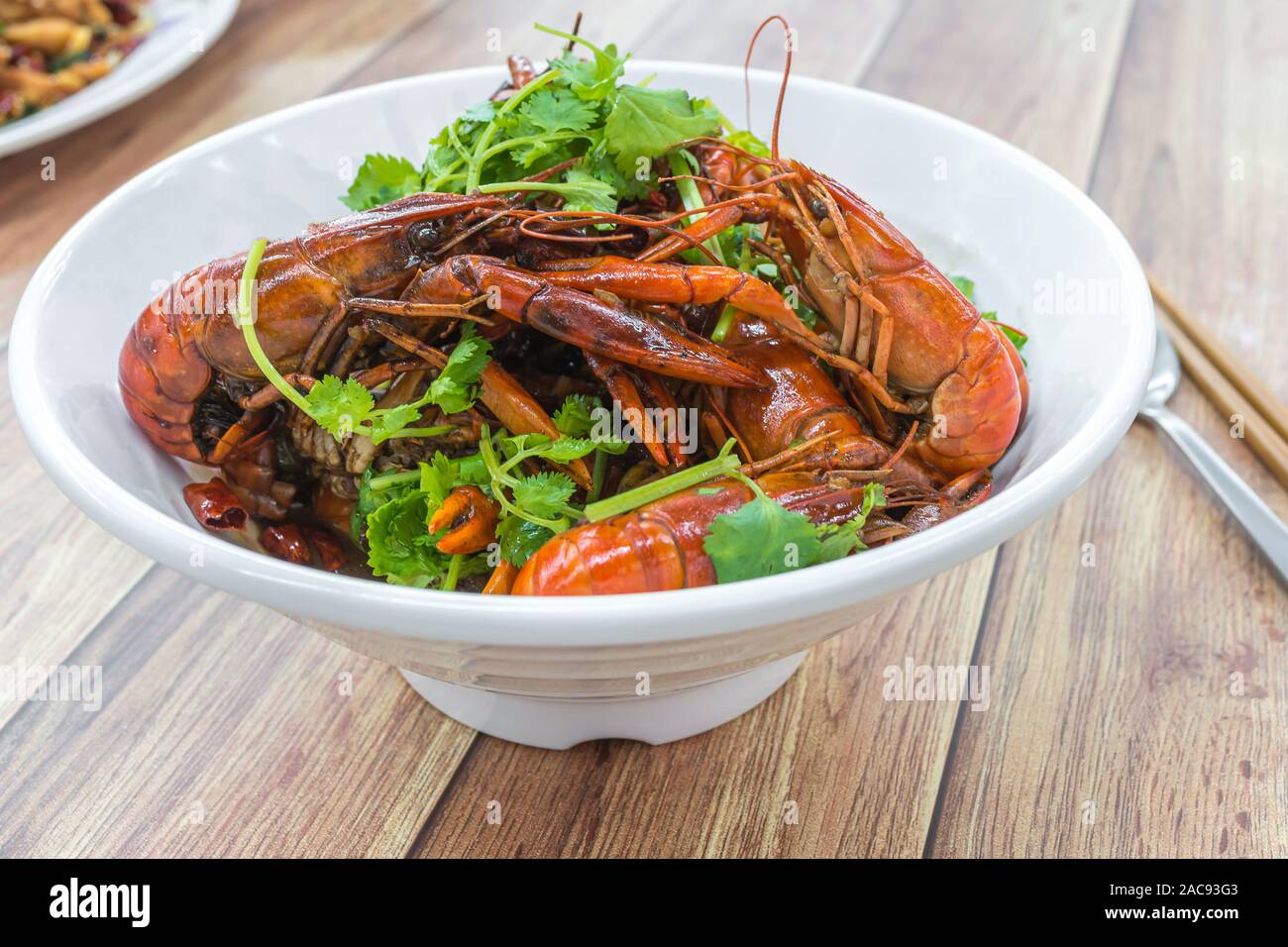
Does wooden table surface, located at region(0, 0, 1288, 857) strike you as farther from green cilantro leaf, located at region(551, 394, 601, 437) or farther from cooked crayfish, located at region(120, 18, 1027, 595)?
green cilantro leaf, located at region(551, 394, 601, 437)

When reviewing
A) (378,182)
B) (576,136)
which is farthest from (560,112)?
(378,182)

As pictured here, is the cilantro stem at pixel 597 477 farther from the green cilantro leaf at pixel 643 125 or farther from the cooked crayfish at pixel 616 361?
the green cilantro leaf at pixel 643 125

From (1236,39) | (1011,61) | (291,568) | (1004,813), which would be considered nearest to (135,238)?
(291,568)

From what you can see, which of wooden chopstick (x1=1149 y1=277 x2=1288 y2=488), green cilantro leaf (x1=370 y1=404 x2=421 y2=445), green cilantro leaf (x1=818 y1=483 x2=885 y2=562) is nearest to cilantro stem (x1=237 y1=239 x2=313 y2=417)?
green cilantro leaf (x1=370 y1=404 x2=421 y2=445)

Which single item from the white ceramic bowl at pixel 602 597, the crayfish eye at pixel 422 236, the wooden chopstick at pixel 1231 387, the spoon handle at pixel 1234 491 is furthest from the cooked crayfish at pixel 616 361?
the wooden chopstick at pixel 1231 387
